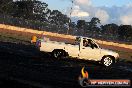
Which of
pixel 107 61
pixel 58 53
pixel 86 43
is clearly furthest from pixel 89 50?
pixel 58 53

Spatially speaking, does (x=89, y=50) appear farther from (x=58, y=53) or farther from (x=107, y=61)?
(x=58, y=53)

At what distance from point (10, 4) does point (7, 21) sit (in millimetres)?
64752

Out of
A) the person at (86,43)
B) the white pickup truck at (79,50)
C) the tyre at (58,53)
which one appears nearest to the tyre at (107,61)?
the white pickup truck at (79,50)

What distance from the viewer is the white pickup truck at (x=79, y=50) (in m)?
24.9

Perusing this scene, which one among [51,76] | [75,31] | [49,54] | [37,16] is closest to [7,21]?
[75,31]

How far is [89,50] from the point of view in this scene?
1005 inches

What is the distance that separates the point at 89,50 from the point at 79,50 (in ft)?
2.43

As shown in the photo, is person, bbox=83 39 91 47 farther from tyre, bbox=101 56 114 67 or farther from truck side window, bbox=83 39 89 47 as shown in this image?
tyre, bbox=101 56 114 67

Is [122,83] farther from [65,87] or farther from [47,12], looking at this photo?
[47,12]

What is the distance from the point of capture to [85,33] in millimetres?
82250

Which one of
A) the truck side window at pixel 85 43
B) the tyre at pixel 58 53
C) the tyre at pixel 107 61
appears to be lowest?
the tyre at pixel 107 61

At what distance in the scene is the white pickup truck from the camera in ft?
81.7

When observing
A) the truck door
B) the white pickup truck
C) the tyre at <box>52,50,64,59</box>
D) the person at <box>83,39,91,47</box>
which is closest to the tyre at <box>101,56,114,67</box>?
the white pickup truck

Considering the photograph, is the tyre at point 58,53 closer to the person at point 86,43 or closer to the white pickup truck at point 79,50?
the white pickup truck at point 79,50
